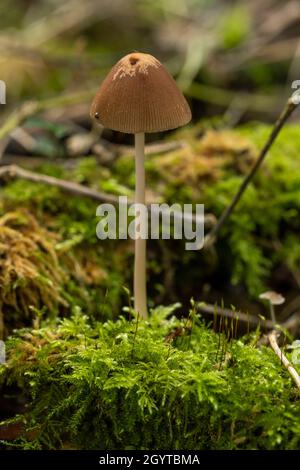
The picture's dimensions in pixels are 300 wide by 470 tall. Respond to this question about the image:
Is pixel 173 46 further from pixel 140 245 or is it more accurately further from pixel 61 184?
pixel 140 245

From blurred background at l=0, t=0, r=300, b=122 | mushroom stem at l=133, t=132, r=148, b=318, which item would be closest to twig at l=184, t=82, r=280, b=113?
blurred background at l=0, t=0, r=300, b=122

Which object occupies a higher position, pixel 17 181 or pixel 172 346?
pixel 17 181

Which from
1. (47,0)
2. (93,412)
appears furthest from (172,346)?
(47,0)

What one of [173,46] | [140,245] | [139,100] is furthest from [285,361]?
[173,46]

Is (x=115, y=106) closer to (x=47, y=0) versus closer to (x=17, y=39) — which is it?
(x=17, y=39)

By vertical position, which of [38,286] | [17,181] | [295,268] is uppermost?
[17,181]

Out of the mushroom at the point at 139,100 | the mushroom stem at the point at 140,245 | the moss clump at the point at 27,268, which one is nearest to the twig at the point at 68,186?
the moss clump at the point at 27,268
